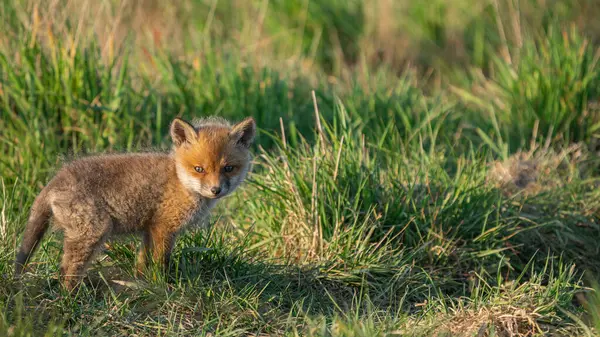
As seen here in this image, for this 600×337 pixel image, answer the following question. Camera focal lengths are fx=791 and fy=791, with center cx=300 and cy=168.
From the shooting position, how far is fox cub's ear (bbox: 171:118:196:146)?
471 cm

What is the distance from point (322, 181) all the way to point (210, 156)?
97 centimetres

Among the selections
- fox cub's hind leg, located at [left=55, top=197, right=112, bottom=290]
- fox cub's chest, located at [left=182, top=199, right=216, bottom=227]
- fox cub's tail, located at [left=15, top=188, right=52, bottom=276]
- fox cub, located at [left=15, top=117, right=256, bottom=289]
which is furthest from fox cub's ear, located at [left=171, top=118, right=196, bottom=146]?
fox cub's tail, located at [left=15, top=188, right=52, bottom=276]

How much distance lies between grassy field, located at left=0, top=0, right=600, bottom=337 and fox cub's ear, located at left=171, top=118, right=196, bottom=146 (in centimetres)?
66

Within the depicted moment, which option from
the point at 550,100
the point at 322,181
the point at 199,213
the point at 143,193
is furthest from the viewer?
the point at 550,100

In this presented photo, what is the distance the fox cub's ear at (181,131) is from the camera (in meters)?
4.71

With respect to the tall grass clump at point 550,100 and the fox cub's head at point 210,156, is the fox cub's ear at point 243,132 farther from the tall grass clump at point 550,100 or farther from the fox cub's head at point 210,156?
the tall grass clump at point 550,100

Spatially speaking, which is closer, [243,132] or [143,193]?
[143,193]

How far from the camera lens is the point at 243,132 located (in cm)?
490

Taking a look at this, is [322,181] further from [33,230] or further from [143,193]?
[33,230]

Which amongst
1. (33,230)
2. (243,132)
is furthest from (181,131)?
(33,230)

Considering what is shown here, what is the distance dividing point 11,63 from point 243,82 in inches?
78.9

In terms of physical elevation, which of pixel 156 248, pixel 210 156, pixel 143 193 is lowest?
pixel 156 248

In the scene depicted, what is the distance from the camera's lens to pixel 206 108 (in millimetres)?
7113

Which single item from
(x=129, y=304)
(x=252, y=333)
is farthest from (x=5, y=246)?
(x=252, y=333)
